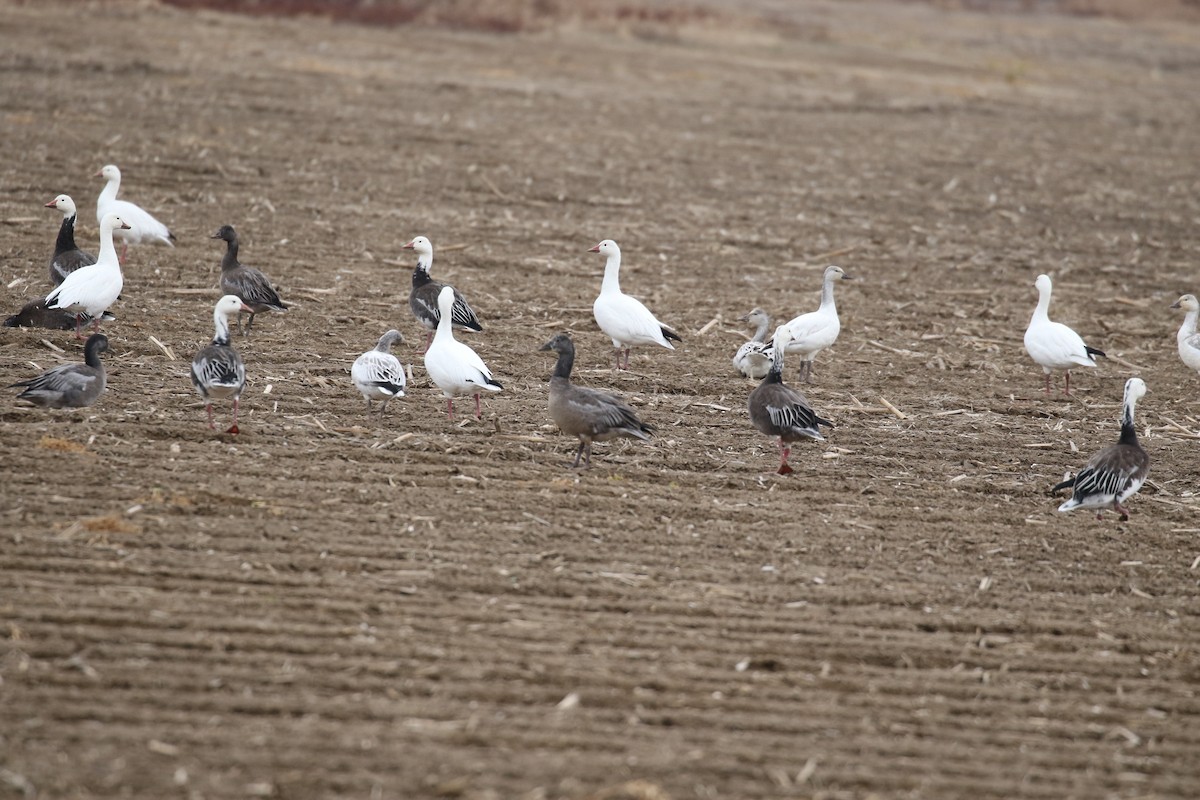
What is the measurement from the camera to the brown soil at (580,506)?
230 inches

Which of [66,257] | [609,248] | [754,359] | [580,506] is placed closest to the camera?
[580,506]

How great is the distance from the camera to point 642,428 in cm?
934

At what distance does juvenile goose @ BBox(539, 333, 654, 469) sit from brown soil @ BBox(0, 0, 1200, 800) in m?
0.27

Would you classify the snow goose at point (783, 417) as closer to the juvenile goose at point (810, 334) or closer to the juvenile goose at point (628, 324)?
the juvenile goose at point (810, 334)

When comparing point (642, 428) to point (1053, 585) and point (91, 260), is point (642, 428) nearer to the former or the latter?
point (1053, 585)

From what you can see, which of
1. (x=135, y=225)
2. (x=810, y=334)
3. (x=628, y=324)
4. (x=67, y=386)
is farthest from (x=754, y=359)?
(x=135, y=225)

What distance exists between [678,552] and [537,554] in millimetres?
878

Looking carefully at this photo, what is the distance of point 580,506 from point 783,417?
6.09 ft

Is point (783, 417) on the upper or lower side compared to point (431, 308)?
upper

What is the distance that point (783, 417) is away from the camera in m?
9.49

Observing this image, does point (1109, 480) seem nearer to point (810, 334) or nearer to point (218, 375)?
point (810, 334)

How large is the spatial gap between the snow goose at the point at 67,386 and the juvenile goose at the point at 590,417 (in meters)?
3.32

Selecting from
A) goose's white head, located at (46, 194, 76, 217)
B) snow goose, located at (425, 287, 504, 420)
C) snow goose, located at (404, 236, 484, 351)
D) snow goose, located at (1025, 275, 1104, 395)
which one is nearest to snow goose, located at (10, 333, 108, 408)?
snow goose, located at (425, 287, 504, 420)

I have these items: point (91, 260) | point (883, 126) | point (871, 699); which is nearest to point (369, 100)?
point (883, 126)
